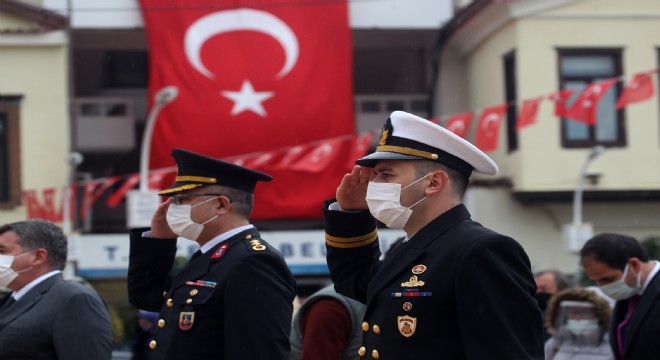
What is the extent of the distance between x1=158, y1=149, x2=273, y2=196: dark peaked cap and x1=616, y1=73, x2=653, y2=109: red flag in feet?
35.6

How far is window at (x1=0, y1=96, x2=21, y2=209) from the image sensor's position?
21906mm

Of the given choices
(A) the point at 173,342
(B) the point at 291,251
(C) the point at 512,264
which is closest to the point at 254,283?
(A) the point at 173,342

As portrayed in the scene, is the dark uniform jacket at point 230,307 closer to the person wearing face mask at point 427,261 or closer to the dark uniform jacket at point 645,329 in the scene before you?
the person wearing face mask at point 427,261

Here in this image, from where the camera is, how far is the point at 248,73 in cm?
2188

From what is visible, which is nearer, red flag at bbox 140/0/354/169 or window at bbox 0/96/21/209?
red flag at bbox 140/0/354/169

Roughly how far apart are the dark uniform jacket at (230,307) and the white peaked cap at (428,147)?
0.79 m

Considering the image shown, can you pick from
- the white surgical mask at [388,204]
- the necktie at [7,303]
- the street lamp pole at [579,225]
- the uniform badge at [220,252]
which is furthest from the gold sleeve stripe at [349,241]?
the street lamp pole at [579,225]

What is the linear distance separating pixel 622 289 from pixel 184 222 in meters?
2.46

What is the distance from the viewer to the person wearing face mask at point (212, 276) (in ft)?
14.8

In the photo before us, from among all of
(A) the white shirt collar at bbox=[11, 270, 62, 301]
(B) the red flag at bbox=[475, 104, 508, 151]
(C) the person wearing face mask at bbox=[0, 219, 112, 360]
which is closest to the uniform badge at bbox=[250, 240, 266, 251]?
(C) the person wearing face mask at bbox=[0, 219, 112, 360]

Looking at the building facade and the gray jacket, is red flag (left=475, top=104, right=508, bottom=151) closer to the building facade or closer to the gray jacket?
the building facade

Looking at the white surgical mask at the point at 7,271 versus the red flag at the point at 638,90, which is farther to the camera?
the red flag at the point at 638,90

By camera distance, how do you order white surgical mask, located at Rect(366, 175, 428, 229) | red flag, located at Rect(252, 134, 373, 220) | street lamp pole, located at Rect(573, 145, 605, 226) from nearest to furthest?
white surgical mask, located at Rect(366, 175, 428, 229), street lamp pole, located at Rect(573, 145, 605, 226), red flag, located at Rect(252, 134, 373, 220)

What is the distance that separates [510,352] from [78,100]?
2012 cm
